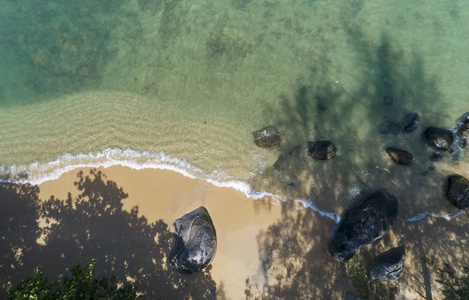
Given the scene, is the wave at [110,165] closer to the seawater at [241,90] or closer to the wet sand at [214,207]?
the seawater at [241,90]

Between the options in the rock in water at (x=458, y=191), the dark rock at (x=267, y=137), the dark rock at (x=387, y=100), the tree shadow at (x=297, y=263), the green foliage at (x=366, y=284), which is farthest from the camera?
the dark rock at (x=387, y=100)

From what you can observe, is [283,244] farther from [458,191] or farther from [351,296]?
[458,191]

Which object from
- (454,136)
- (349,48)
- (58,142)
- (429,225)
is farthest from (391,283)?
(58,142)

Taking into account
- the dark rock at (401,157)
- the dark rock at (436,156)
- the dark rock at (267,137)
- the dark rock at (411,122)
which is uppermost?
the dark rock at (267,137)

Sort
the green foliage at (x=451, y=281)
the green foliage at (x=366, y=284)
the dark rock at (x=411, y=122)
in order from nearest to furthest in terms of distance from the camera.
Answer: the green foliage at (x=451, y=281), the green foliage at (x=366, y=284), the dark rock at (x=411, y=122)

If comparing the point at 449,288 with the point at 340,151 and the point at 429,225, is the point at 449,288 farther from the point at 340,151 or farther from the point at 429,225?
the point at 340,151

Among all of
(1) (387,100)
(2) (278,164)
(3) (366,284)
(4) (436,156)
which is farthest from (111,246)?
(4) (436,156)

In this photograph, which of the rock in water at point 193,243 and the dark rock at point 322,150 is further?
the dark rock at point 322,150

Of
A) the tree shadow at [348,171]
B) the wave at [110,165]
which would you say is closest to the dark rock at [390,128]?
the tree shadow at [348,171]
